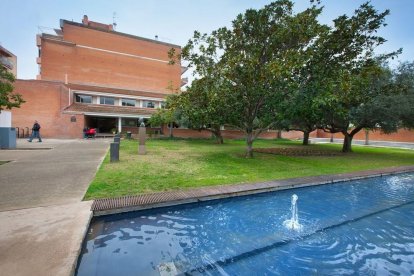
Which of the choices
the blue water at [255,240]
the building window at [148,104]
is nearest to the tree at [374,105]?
the blue water at [255,240]

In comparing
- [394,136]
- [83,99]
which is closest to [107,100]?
[83,99]

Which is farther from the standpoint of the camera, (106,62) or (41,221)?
(106,62)

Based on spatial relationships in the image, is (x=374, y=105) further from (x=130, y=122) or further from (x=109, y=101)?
(x=109, y=101)

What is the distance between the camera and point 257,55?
36.3 feet

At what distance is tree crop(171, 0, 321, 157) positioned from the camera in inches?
416

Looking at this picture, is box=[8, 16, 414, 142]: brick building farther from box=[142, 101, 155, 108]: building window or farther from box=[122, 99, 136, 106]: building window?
box=[142, 101, 155, 108]: building window

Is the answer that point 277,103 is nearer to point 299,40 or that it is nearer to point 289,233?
point 299,40

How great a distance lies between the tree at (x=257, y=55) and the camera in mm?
10570

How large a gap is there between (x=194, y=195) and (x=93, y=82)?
1429 inches

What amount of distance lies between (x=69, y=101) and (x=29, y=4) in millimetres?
18879

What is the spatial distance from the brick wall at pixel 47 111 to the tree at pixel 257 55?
20.8 m

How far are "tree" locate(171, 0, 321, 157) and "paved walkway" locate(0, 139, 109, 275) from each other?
752 centimetres

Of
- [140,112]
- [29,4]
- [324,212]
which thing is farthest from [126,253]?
[140,112]

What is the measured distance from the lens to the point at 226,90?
37.5 ft
